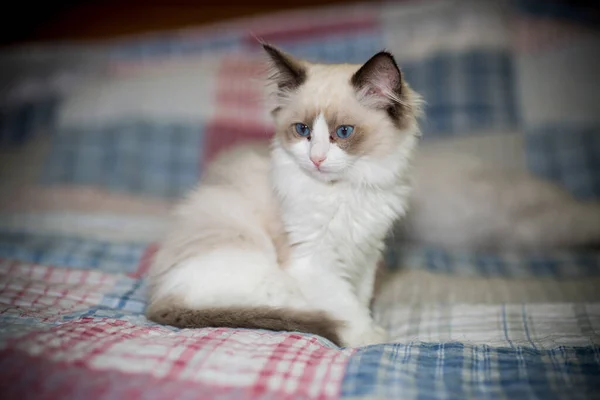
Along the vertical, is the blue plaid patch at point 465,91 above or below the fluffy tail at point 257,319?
above

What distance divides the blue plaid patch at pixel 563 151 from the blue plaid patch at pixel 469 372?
3.81 feet

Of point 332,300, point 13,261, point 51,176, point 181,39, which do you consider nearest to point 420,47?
point 181,39

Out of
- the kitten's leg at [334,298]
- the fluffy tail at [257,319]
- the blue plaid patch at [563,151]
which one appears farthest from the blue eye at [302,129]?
the blue plaid patch at [563,151]

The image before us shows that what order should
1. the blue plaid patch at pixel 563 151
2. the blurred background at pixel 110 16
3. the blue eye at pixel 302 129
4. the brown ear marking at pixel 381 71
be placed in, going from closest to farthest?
the brown ear marking at pixel 381 71 < the blue eye at pixel 302 129 < the blue plaid patch at pixel 563 151 < the blurred background at pixel 110 16

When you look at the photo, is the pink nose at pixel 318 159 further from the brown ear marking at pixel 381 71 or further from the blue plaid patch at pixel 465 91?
the blue plaid patch at pixel 465 91

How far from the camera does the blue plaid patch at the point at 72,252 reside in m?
1.74

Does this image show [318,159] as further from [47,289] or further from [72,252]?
[72,252]

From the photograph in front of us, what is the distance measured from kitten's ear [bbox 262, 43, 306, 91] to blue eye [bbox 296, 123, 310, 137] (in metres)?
0.11

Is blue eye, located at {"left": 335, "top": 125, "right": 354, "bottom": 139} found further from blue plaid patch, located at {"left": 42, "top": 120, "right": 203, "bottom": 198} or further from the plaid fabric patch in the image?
blue plaid patch, located at {"left": 42, "top": 120, "right": 203, "bottom": 198}

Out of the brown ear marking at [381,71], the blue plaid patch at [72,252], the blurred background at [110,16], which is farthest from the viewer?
the blurred background at [110,16]

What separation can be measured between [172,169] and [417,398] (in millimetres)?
1639

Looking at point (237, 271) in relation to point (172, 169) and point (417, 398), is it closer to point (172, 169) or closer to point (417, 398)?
point (417, 398)

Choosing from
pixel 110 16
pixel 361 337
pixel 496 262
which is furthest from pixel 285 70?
pixel 110 16

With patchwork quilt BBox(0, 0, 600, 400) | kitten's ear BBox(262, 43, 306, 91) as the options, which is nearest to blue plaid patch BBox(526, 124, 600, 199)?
patchwork quilt BBox(0, 0, 600, 400)
